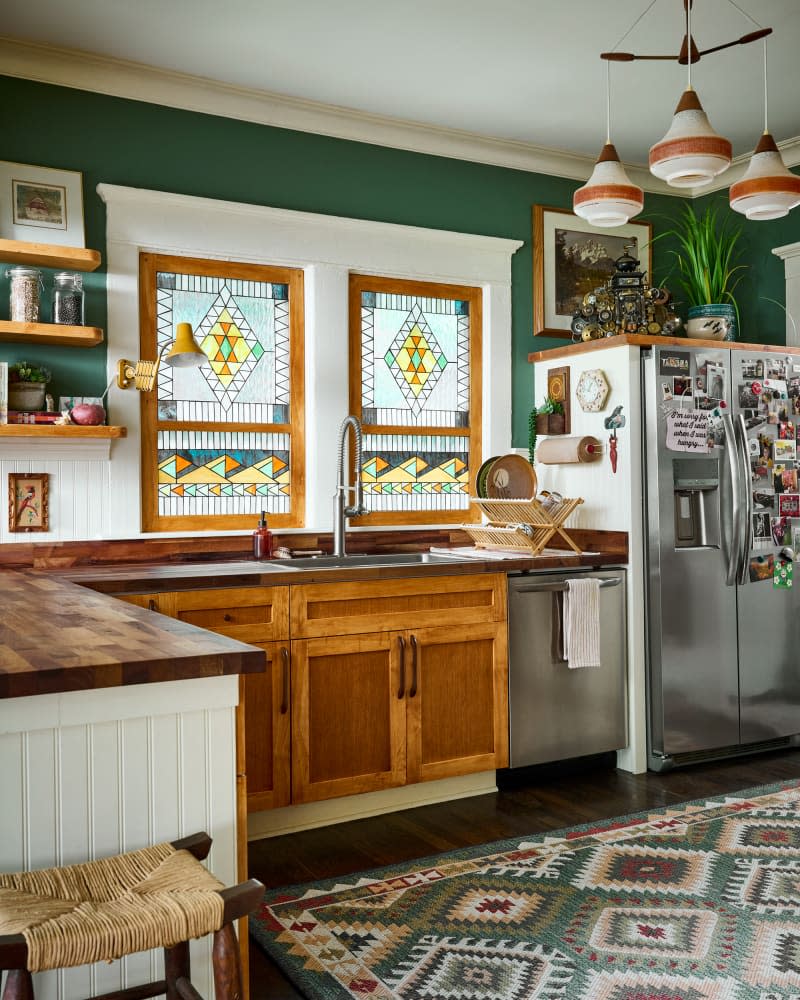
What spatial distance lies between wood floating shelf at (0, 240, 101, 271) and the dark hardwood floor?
211cm

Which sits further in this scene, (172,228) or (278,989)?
(172,228)

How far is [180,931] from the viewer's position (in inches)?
51.5

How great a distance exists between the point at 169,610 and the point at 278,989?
4.05ft

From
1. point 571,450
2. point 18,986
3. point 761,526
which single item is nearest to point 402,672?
point 571,450

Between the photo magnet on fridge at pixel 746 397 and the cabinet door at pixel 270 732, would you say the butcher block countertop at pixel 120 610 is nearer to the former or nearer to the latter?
the cabinet door at pixel 270 732

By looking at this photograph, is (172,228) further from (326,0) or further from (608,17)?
(608,17)

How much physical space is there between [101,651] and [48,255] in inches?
84.4

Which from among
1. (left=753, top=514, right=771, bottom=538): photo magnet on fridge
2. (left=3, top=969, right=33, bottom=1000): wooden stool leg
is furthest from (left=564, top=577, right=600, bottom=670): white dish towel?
(left=3, top=969, right=33, bottom=1000): wooden stool leg

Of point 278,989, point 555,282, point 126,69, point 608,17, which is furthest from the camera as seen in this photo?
point 555,282

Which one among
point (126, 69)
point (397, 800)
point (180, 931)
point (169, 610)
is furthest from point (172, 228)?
point (180, 931)

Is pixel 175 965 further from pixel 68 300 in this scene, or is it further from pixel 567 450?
pixel 567 450

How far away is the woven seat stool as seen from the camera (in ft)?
4.10

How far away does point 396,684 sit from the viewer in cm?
340

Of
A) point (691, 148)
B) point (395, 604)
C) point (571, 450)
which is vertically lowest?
point (395, 604)
